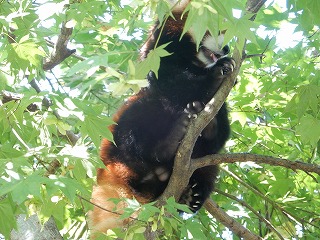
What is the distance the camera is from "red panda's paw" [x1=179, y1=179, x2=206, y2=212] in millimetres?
3650

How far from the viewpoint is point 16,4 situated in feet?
10.5

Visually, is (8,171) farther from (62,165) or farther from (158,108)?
(158,108)

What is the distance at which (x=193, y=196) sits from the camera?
146 inches

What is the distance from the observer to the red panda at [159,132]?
3.61 meters

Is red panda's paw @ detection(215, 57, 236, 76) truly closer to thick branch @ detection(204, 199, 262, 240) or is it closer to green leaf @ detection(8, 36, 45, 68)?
thick branch @ detection(204, 199, 262, 240)

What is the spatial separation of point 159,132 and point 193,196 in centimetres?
47

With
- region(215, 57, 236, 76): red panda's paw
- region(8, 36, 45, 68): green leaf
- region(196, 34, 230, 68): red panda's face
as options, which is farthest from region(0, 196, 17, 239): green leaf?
region(196, 34, 230, 68): red panda's face

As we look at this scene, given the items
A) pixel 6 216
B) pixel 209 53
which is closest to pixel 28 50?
pixel 6 216

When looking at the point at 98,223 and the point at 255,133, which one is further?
the point at 255,133

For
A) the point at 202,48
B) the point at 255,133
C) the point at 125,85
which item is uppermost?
the point at 125,85

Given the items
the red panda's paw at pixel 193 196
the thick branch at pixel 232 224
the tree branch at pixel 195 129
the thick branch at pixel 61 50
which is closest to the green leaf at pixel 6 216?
the tree branch at pixel 195 129

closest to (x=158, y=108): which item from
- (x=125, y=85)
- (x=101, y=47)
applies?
(x=101, y=47)

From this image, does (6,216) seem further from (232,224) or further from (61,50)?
(61,50)

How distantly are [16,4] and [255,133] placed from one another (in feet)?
7.03
